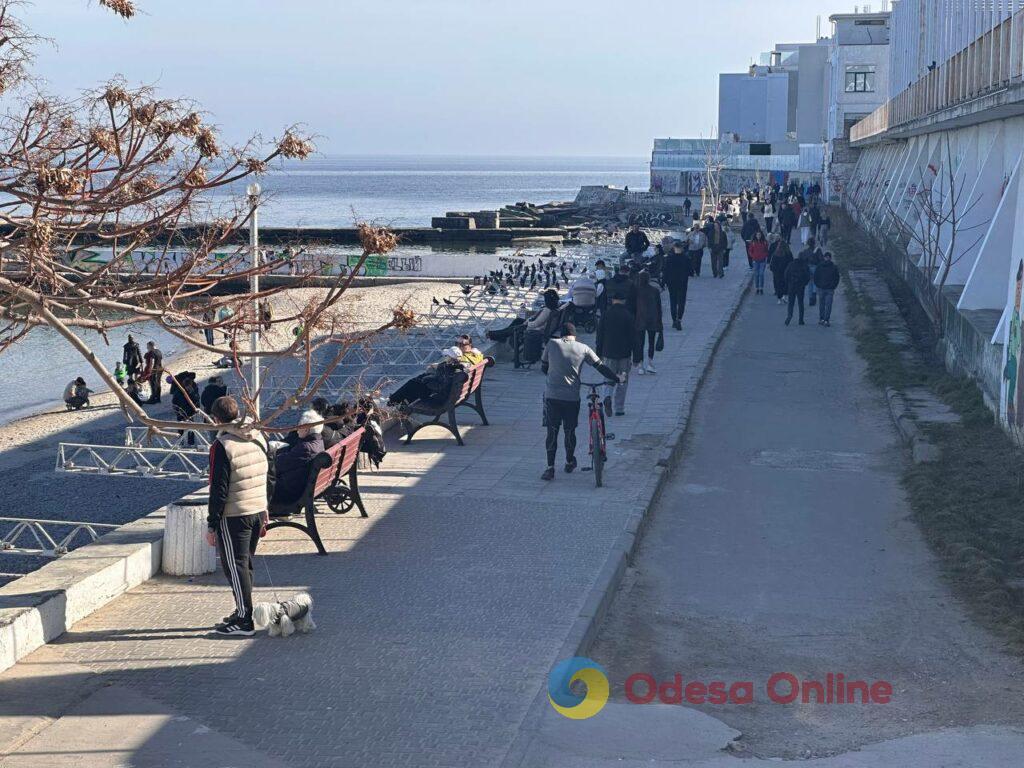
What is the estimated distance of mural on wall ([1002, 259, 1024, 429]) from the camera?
12.3 m

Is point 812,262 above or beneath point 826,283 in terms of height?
above

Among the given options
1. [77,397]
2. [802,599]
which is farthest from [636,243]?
[802,599]

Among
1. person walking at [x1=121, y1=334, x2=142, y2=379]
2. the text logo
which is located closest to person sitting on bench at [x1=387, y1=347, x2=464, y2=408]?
the text logo

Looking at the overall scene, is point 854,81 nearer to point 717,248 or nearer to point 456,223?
point 456,223

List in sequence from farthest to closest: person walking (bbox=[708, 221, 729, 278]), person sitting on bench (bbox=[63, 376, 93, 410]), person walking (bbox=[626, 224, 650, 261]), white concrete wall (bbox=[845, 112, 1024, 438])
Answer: person walking (bbox=[708, 221, 729, 278]) → person walking (bbox=[626, 224, 650, 261]) → person sitting on bench (bbox=[63, 376, 93, 410]) → white concrete wall (bbox=[845, 112, 1024, 438])

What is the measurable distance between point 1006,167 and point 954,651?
15690 mm

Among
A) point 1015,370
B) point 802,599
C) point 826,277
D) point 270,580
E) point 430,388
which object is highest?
point 826,277

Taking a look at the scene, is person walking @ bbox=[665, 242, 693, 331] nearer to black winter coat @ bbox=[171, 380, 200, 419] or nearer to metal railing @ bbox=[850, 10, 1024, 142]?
metal railing @ bbox=[850, 10, 1024, 142]

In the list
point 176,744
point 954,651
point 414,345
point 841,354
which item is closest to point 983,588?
point 954,651

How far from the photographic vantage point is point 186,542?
8711 millimetres

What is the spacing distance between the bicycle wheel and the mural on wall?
4.12 metres

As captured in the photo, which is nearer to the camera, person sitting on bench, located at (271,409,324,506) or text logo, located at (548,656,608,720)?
text logo, located at (548,656,608,720)

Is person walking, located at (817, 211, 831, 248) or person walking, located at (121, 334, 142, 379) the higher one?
person walking, located at (817, 211, 831, 248)

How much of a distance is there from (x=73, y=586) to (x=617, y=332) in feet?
23.9
